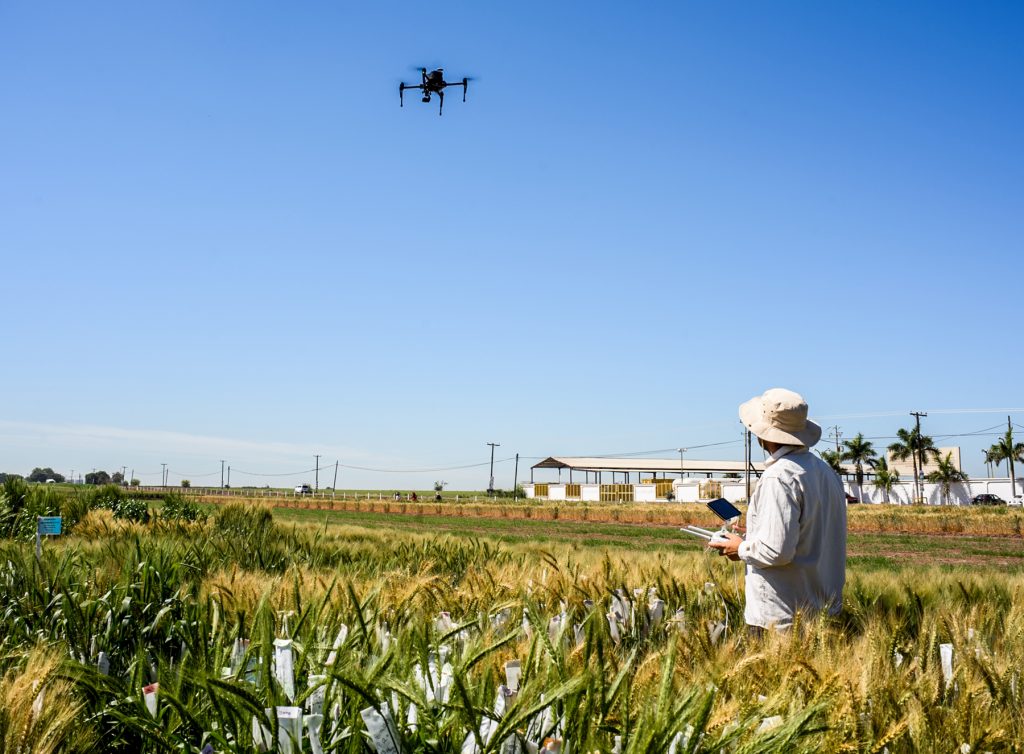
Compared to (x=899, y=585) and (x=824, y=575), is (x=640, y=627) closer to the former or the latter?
(x=824, y=575)

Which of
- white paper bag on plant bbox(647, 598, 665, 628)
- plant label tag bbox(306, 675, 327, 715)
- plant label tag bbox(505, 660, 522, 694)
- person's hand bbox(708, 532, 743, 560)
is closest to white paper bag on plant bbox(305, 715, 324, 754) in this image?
plant label tag bbox(306, 675, 327, 715)

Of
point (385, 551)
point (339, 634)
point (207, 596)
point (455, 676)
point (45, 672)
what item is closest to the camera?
point (455, 676)

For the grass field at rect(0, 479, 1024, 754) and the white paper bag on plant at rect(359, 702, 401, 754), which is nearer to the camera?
the white paper bag on plant at rect(359, 702, 401, 754)

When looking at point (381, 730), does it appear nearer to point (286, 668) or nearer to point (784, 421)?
point (286, 668)

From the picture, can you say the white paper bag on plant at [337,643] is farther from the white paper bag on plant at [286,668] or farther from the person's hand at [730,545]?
the person's hand at [730,545]

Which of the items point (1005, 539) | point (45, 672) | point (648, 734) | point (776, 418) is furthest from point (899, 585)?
point (1005, 539)

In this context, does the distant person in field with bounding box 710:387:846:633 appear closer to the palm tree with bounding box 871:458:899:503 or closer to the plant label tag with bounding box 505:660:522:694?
the plant label tag with bounding box 505:660:522:694

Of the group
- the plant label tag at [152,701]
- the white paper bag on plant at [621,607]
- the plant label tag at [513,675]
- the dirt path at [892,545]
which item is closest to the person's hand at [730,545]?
the white paper bag on plant at [621,607]
